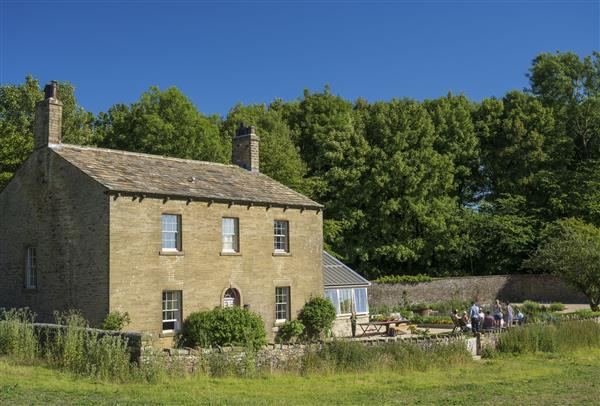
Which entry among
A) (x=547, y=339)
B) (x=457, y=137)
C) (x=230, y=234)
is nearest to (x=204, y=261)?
(x=230, y=234)

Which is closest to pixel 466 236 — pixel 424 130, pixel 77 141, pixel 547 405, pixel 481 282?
pixel 481 282

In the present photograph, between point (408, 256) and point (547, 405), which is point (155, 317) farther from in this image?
point (408, 256)

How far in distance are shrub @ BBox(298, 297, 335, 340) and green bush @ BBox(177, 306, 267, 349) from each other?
480cm

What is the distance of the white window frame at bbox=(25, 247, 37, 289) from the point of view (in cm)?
2881

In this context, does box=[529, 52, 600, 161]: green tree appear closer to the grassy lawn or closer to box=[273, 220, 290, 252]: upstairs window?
box=[273, 220, 290, 252]: upstairs window

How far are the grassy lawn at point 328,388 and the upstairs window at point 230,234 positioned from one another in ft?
35.4

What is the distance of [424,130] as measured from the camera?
56.6m

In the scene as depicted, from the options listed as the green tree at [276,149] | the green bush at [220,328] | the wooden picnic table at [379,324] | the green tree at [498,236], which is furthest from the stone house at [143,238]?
the green tree at [498,236]

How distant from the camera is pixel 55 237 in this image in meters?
27.7

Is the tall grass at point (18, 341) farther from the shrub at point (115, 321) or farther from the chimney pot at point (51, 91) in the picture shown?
the chimney pot at point (51, 91)

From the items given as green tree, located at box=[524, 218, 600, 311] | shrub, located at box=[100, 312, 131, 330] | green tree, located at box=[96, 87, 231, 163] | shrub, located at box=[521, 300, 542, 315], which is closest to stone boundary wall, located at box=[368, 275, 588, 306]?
green tree, located at box=[524, 218, 600, 311]

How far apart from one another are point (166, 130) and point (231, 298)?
2237cm

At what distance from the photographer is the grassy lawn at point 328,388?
1548cm

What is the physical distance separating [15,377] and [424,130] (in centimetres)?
4461
